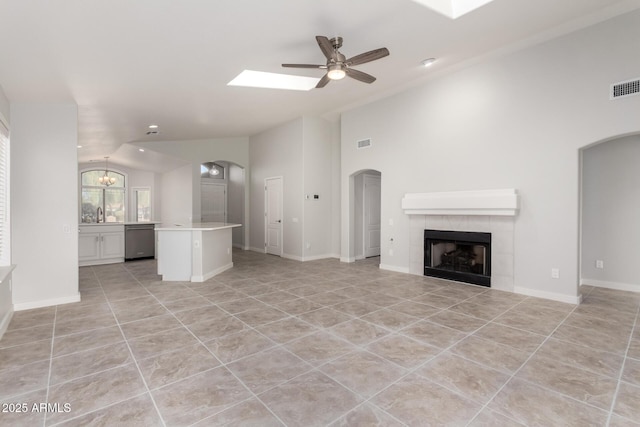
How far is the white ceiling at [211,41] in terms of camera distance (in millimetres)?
2723

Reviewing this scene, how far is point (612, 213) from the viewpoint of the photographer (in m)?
4.83

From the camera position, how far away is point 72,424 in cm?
184

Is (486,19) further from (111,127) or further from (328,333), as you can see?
(111,127)

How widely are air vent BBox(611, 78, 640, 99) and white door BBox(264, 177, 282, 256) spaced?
6.38 metres

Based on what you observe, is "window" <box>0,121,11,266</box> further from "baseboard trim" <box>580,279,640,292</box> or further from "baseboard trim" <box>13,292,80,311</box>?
"baseboard trim" <box>580,279,640,292</box>

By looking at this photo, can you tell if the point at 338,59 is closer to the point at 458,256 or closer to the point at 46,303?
the point at 458,256

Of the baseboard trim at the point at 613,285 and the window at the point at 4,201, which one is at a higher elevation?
the window at the point at 4,201

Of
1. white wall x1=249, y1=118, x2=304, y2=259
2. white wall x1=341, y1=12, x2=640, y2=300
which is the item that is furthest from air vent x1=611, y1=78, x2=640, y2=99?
white wall x1=249, y1=118, x2=304, y2=259

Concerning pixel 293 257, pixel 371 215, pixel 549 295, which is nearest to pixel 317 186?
pixel 371 215

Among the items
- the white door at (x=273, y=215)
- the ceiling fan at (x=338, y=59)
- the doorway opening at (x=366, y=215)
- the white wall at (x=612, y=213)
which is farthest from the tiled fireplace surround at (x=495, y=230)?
the white door at (x=273, y=215)

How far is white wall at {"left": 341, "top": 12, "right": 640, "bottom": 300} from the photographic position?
3875mm

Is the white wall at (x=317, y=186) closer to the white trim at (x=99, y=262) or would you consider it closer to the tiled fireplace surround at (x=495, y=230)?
the tiled fireplace surround at (x=495, y=230)

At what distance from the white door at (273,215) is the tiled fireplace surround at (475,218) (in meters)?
3.62

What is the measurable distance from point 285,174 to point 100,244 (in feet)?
14.7
